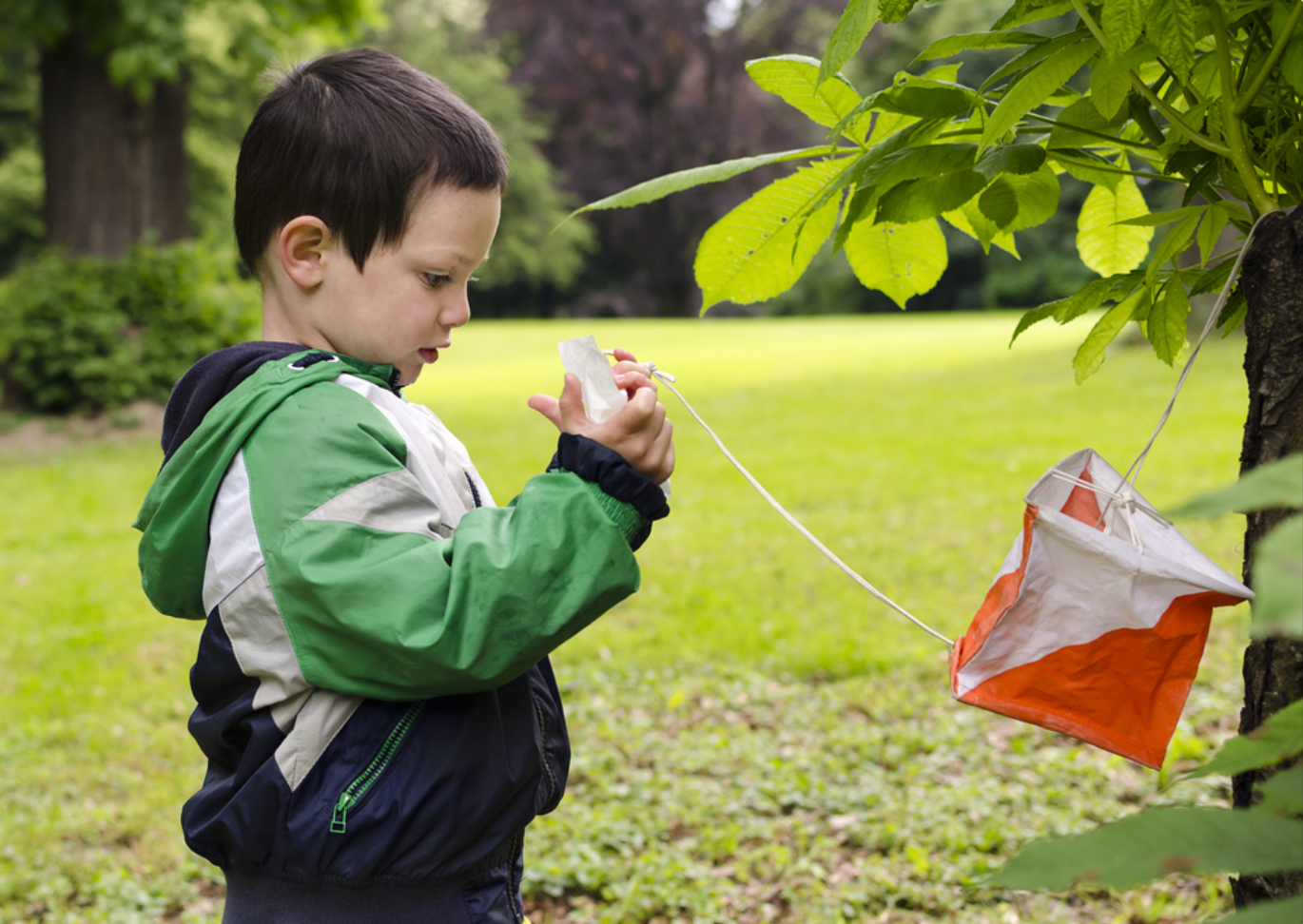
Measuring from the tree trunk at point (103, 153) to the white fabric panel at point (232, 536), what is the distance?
32.9 feet

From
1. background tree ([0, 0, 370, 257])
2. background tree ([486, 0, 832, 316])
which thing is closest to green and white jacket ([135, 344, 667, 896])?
background tree ([0, 0, 370, 257])

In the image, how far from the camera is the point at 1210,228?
1196 mm

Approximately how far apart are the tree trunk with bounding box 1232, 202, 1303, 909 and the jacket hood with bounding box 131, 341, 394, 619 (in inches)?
40.4

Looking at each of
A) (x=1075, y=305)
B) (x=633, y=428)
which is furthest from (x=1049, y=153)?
(x=633, y=428)

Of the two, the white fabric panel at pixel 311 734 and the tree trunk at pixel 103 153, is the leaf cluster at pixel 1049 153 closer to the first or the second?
the white fabric panel at pixel 311 734

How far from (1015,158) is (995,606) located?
1.59 ft

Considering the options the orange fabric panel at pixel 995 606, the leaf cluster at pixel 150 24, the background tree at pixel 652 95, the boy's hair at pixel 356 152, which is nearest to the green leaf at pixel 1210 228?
the orange fabric panel at pixel 995 606

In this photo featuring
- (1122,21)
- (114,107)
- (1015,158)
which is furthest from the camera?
(114,107)

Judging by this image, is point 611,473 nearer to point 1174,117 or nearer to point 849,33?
point 849,33

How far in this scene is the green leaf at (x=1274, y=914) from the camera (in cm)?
47

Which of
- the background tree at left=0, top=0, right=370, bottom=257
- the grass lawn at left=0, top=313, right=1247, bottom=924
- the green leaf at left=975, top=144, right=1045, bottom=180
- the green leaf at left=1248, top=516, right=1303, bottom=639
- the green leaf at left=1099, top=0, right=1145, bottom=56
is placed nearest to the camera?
the green leaf at left=1248, top=516, right=1303, bottom=639

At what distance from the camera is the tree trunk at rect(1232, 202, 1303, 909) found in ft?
3.39

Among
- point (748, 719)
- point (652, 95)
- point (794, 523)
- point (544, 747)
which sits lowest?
point (748, 719)

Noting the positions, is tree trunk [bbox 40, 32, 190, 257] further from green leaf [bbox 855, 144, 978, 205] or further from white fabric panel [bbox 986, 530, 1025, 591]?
white fabric panel [bbox 986, 530, 1025, 591]
